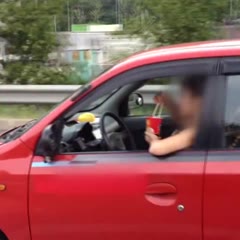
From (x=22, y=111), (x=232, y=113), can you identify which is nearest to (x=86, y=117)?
(x=232, y=113)

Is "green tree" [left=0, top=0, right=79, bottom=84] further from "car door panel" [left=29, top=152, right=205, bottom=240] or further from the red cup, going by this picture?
"car door panel" [left=29, top=152, right=205, bottom=240]

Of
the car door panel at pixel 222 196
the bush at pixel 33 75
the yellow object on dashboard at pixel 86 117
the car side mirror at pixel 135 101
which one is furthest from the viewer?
the bush at pixel 33 75

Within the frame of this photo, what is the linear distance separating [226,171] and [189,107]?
431 mm

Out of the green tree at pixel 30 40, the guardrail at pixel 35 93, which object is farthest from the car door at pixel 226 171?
the green tree at pixel 30 40

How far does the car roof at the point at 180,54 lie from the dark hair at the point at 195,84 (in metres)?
0.11

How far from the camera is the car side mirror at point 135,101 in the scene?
12.7ft

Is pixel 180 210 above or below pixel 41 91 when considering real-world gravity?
above

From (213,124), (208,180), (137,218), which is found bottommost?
(137,218)

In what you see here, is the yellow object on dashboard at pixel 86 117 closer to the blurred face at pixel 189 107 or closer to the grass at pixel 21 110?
the blurred face at pixel 189 107

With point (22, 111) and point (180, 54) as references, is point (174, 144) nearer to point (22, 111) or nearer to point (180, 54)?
point (180, 54)

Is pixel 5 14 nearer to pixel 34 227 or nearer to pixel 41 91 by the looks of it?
pixel 41 91

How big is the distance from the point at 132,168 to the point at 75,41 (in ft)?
28.6

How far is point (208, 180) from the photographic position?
9.86 feet

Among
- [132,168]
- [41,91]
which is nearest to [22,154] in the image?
[132,168]
